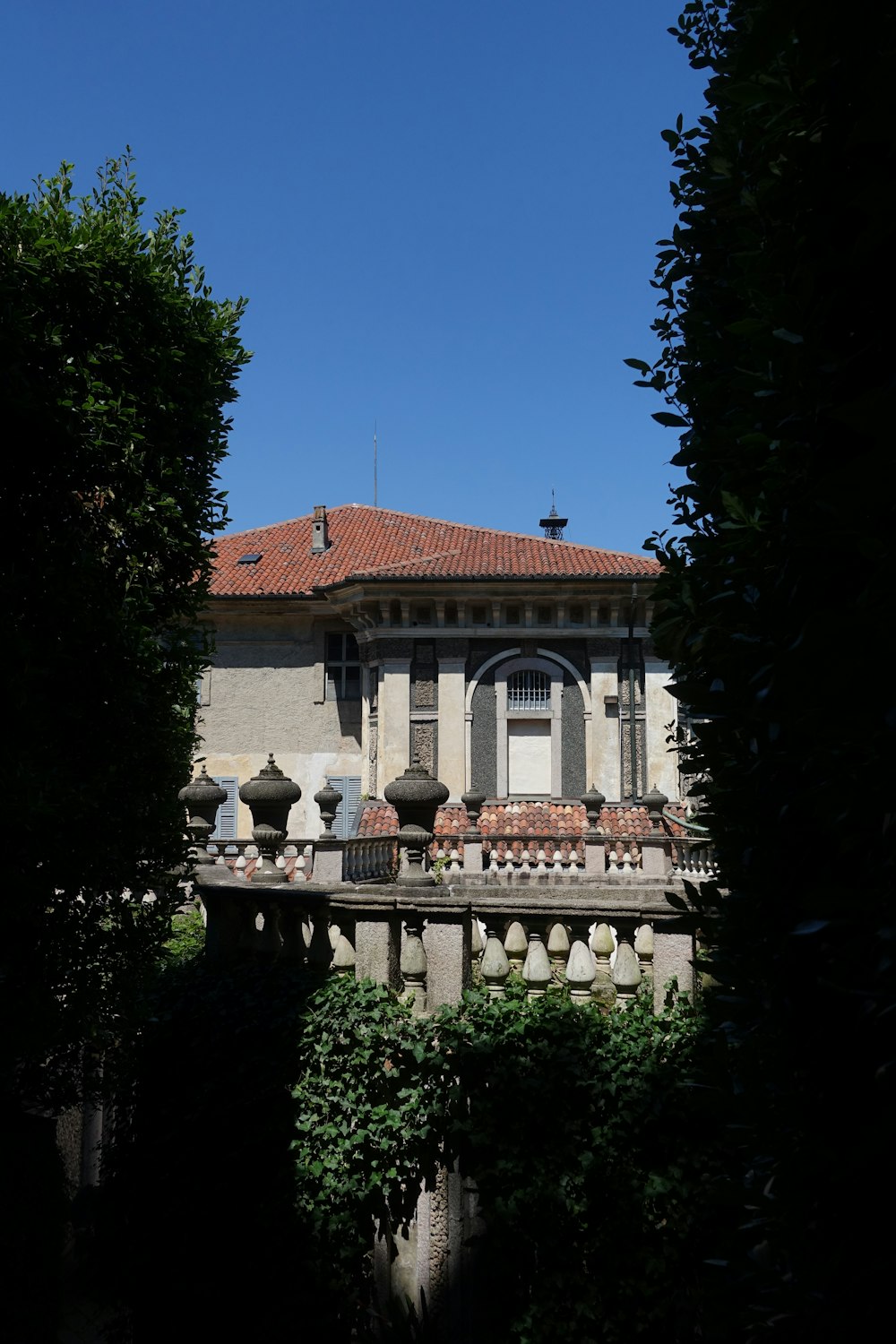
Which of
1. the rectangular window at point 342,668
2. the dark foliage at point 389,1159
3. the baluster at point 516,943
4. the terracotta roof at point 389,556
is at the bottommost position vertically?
the dark foliage at point 389,1159

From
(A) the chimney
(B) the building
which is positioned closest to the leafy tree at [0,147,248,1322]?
(B) the building

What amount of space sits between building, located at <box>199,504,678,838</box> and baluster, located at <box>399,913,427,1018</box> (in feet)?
62.2

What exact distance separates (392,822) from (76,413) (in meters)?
18.3

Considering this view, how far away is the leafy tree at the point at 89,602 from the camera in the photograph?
17.3ft

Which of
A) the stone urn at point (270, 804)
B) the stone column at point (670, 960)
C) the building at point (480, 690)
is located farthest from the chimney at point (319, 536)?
the stone column at point (670, 960)

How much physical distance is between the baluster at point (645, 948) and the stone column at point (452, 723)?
20082mm

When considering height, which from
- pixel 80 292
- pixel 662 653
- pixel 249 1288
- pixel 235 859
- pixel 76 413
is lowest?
pixel 249 1288

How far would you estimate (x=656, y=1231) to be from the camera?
4.96 metres

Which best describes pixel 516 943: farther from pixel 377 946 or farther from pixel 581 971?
pixel 377 946

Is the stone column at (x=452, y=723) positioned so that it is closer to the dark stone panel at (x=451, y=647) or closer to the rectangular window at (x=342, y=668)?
the dark stone panel at (x=451, y=647)

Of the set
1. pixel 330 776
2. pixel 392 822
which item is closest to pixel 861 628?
pixel 392 822

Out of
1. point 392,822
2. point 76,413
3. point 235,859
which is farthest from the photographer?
point 392,822

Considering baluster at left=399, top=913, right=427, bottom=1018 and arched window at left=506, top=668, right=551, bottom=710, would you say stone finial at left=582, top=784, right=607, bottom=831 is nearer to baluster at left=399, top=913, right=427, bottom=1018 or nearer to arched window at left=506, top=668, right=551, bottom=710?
arched window at left=506, top=668, right=551, bottom=710

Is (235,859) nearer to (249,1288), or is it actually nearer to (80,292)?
(249,1288)
